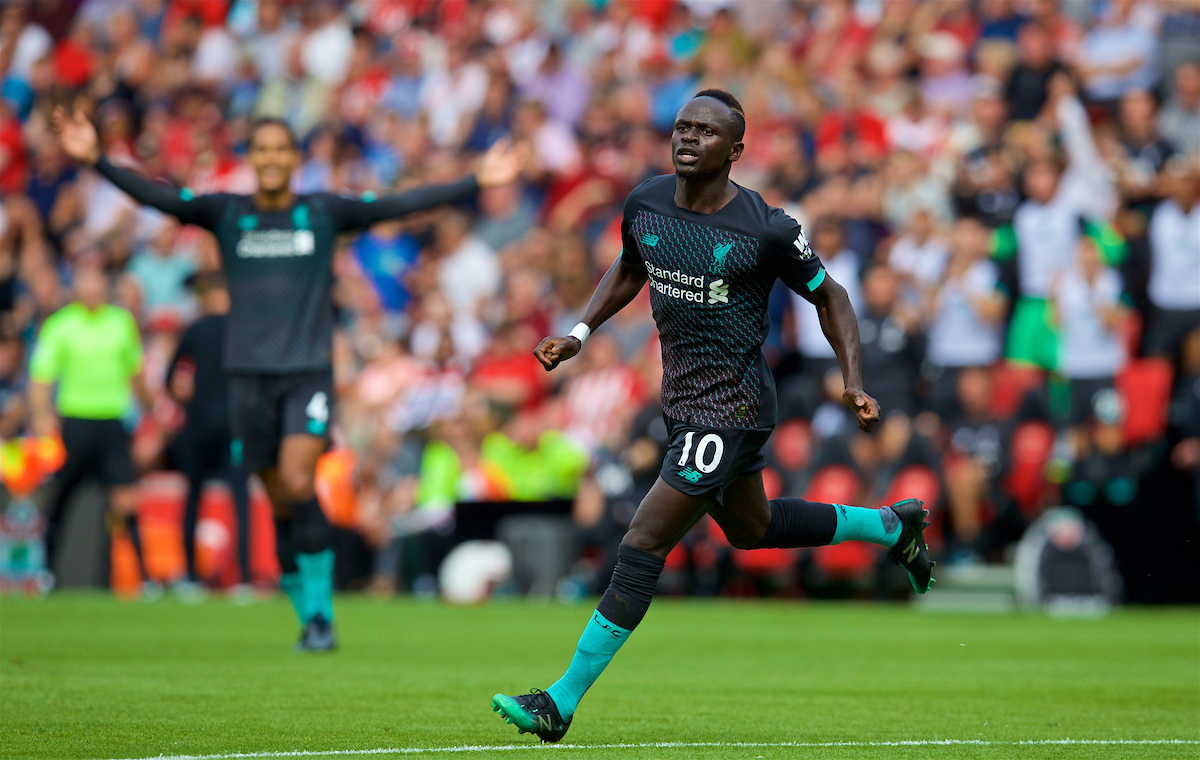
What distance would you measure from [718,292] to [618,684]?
2.71 metres

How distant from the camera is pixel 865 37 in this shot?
18.7 m

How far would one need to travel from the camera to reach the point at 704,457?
6.20 metres

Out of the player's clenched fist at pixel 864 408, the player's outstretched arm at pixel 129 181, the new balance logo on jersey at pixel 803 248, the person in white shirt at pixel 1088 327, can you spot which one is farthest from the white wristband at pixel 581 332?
the person in white shirt at pixel 1088 327

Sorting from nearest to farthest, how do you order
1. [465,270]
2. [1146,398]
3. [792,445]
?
[1146,398] < [792,445] < [465,270]

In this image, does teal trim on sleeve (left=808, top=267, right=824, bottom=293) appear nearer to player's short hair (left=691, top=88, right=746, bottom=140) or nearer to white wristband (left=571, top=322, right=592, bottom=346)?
player's short hair (left=691, top=88, right=746, bottom=140)

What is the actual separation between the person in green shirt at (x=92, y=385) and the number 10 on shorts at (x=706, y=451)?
10133mm

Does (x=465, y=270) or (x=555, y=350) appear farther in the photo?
(x=465, y=270)

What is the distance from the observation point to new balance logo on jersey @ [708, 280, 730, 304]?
6.30 m

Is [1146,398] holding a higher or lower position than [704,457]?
lower

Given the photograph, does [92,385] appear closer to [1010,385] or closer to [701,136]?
[1010,385]

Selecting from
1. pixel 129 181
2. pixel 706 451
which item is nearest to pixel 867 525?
pixel 706 451

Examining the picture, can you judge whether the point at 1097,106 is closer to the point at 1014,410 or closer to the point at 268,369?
the point at 1014,410

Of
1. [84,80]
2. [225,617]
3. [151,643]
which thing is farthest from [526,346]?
[84,80]

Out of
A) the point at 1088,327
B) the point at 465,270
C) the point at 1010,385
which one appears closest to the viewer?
the point at 1088,327
